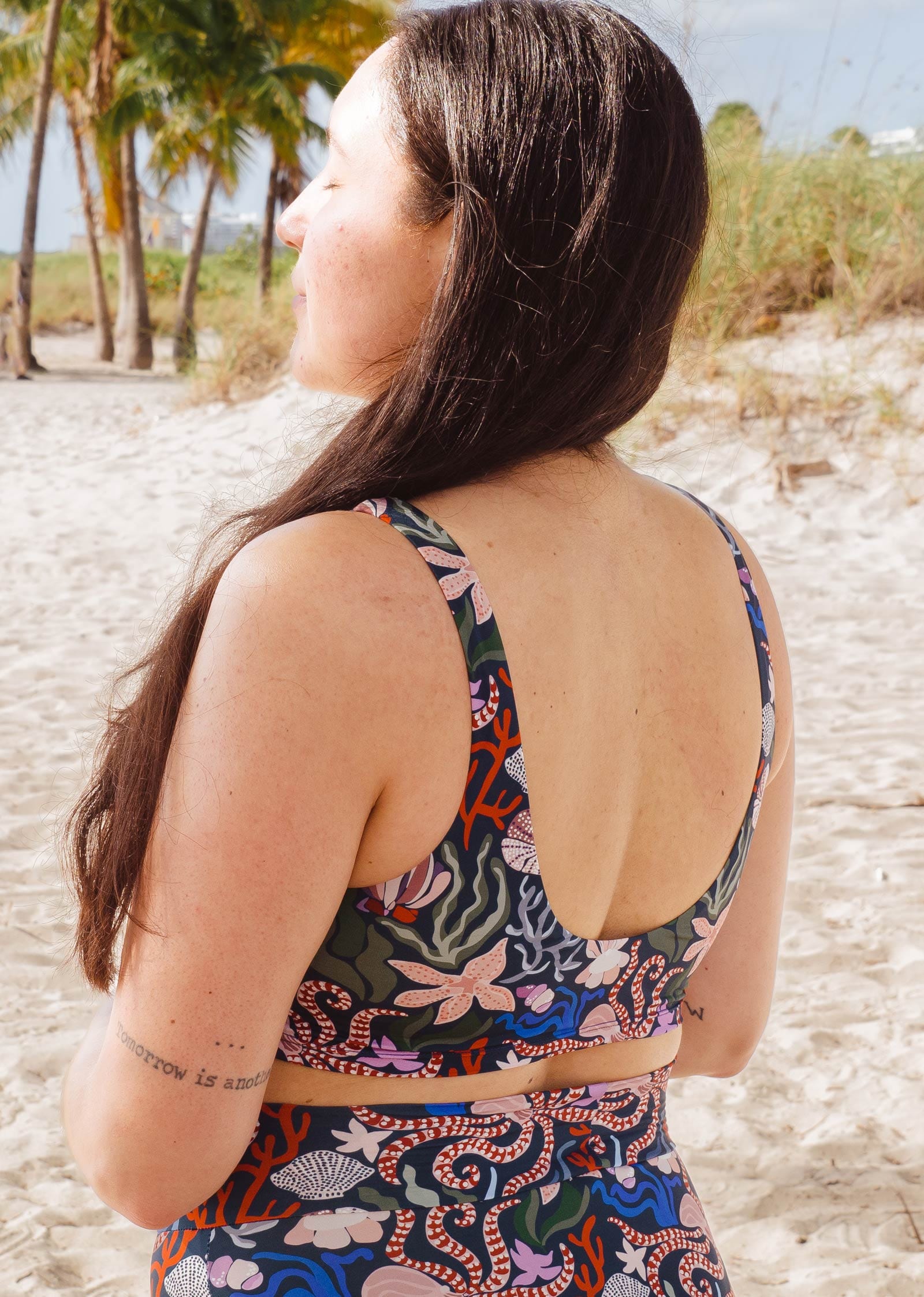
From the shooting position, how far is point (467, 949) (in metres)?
0.83

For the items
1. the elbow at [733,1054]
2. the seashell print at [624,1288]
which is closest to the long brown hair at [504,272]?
the seashell print at [624,1288]

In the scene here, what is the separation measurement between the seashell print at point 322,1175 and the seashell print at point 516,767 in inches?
12.6

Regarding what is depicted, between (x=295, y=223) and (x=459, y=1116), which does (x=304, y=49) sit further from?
(x=459, y=1116)

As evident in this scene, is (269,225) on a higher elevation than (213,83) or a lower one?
lower

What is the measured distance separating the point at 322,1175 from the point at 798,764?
3.33 metres

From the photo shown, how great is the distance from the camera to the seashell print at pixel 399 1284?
2.75 feet

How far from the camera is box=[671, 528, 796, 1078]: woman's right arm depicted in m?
1.20

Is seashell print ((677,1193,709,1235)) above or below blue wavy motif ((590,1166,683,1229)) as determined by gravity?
below

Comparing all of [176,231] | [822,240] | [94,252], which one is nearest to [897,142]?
[822,240]

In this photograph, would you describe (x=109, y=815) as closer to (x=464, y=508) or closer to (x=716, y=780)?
(x=464, y=508)

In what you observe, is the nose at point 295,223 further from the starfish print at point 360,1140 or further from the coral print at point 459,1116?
the starfish print at point 360,1140

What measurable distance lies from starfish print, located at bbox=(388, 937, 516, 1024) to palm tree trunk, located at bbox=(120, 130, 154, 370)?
62.9 ft

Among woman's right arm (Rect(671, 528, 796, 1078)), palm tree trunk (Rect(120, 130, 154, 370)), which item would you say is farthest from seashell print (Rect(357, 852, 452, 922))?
palm tree trunk (Rect(120, 130, 154, 370))

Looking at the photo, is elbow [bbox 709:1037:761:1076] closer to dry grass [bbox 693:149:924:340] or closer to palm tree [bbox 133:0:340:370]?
dry grass [bbox 693:149:924:340]
